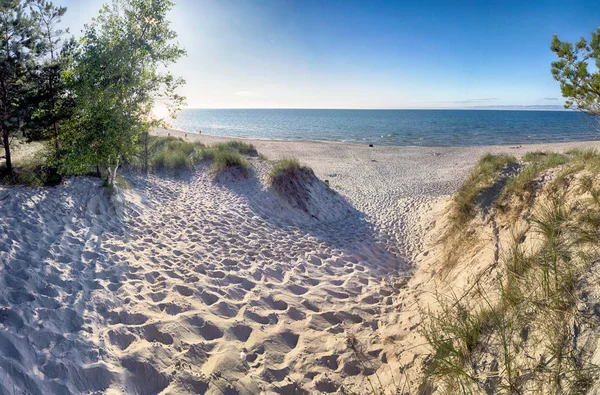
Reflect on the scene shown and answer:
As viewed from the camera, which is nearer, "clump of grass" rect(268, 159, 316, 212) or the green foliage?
"clump of grass" rect(268, 159, 316, 212)

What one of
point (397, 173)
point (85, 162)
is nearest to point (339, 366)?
Result: point (85, 162)

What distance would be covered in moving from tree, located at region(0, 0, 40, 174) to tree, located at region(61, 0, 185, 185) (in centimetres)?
102

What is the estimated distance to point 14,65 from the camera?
764 cm

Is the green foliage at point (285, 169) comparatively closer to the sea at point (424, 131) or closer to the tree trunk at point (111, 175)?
the tree trunk at point (111, 175)

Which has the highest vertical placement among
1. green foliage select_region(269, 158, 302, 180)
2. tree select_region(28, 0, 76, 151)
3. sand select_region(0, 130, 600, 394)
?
tree select_region(28, 0, 76, 151)

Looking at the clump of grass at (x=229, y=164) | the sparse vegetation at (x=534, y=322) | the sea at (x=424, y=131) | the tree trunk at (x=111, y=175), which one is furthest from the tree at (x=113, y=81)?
the sea at (x=424, y=131)

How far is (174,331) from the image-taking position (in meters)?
4.04

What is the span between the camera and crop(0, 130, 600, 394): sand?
3.39 meters

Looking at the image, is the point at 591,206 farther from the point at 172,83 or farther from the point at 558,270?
the point at 172,83

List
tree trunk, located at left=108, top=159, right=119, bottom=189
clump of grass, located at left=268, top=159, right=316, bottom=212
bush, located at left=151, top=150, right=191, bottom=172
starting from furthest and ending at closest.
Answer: bush, located at left=151, top=150, right=191, bottom=172 < clump of grass, located at left=268, top=159, right=316, bottom=212 < tree trunk, located at left=108, top=159, right=119, bottom=189

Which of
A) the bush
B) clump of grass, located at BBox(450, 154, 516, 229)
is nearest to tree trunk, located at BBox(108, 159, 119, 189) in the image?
the bush

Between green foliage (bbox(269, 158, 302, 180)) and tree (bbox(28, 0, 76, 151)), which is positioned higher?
tree (bbox(28, 0, 76, 151))

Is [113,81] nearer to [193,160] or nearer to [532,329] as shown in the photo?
[193,160]

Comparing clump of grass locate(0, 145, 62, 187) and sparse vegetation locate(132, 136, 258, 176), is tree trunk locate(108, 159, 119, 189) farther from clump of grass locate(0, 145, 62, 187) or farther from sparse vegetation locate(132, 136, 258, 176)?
sparse vegetation locate(132, 136, 258, 176)
